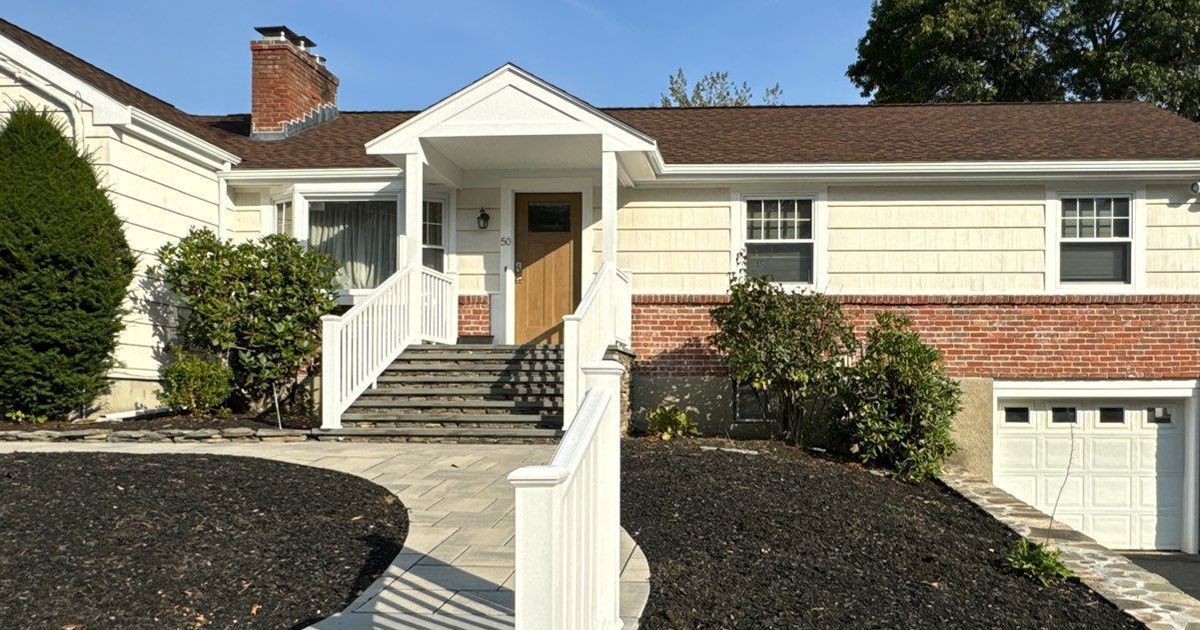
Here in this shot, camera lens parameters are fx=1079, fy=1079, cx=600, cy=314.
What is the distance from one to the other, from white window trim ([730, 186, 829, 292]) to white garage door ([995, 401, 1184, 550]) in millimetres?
2961

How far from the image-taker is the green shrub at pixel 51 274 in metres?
10.8

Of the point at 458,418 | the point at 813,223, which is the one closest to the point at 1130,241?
the point at 813,223

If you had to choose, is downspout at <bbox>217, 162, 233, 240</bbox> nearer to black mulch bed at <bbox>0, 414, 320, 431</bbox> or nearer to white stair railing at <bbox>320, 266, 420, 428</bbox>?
black mulch bed at <bbox>0, 414, 320, 431</bbox>

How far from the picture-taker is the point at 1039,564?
6738 millimetres

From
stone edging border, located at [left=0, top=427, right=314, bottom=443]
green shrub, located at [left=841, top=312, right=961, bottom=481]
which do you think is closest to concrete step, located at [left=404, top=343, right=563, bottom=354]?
stone edging border, located at [left=0, top=427, right=314, bottom=443]

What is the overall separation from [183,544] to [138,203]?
743cm

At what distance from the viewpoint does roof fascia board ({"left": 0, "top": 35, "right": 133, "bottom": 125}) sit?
11.6 meters

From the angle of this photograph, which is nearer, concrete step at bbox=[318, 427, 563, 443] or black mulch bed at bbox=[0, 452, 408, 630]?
black mulch bed at bbox=[0, 452, 408, 630]

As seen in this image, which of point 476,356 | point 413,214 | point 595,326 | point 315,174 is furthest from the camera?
point 315,174

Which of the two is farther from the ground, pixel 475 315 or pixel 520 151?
pixel 520 151

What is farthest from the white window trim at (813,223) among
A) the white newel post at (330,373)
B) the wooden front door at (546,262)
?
the white newel post at (330,373)

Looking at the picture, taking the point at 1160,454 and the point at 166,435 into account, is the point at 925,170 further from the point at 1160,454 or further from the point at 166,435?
the point at 166,435

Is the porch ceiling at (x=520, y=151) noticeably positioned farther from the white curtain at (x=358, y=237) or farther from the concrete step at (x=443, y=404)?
the concrete step at (x=443, y=404)

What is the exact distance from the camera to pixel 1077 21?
2291cm
